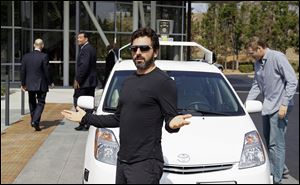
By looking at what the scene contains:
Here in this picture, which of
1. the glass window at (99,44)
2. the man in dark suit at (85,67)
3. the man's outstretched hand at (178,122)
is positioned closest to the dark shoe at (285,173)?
the man's outstretched hand at (178,122)

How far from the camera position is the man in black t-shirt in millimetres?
3359

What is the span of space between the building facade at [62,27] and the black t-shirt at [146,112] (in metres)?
17.6

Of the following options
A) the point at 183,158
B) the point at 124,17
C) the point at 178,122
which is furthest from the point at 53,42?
the point at 178,122

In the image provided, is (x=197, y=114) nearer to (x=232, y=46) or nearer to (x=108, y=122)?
(x=108, y=122)

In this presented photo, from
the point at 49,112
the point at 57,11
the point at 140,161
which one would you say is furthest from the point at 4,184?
the point at 57,11

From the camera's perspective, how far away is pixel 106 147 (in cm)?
458

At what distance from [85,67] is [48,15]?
13.4 m

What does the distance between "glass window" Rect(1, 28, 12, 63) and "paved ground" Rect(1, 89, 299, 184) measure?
10107 millimetres

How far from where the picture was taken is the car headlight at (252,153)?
4.46 metres

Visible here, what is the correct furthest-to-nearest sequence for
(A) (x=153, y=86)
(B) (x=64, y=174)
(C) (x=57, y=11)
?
(C) (x=57, y=11), (B) (x=64, y=174), (A) (x=153, y=86)

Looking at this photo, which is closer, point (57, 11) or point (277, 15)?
point (57, 11)

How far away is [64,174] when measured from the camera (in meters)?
6.02

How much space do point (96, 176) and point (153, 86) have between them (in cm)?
138

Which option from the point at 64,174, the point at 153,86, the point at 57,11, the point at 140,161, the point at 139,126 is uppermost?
the point at 57,11
